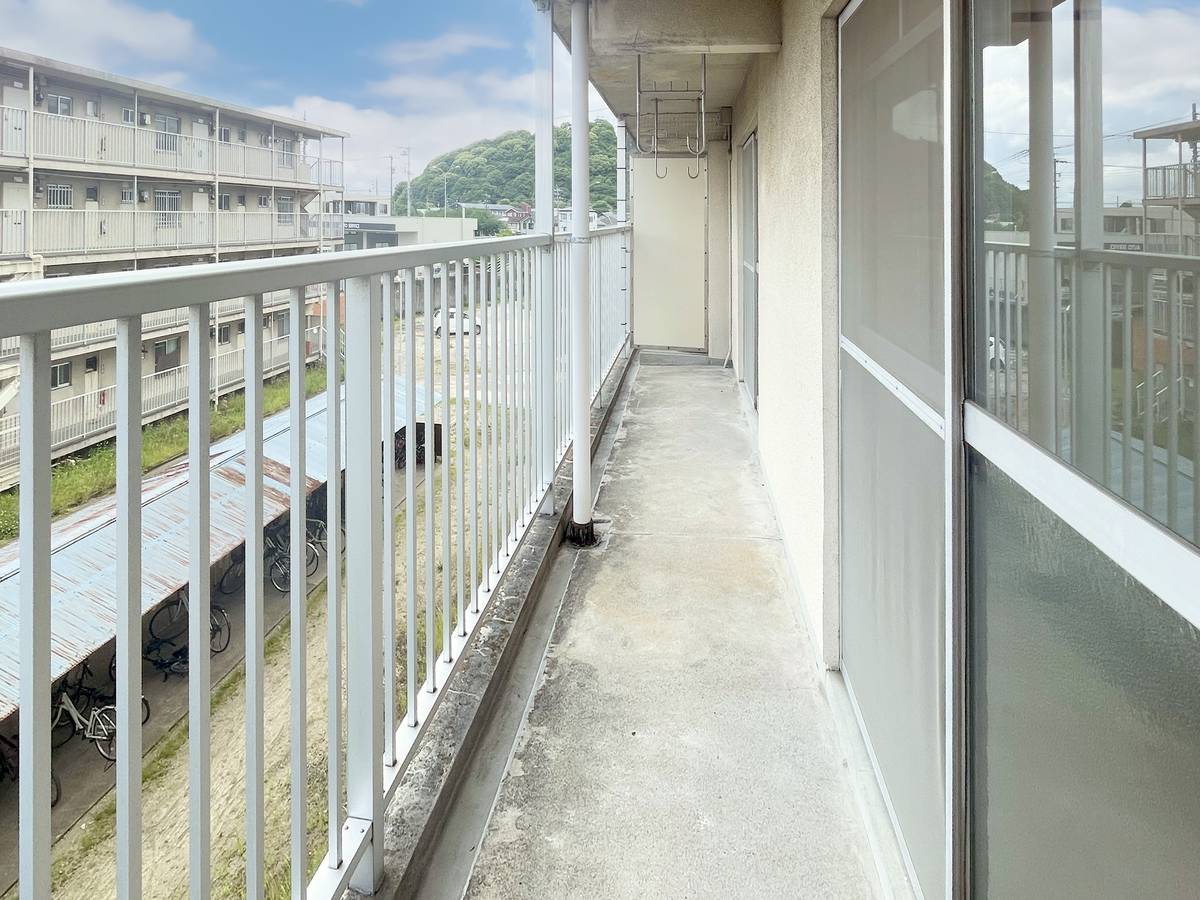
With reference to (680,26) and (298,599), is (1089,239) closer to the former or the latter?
(298,599)

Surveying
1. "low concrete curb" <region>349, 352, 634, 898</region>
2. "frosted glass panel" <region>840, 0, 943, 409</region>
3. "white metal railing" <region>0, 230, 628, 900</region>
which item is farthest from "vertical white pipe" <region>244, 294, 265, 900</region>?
"frosted glass panel" <region>840, 0, 943, 409</region>

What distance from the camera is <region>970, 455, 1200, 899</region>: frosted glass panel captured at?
0.62 metres

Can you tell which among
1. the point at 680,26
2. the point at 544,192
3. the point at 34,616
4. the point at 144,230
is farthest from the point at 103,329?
the point at 680,26

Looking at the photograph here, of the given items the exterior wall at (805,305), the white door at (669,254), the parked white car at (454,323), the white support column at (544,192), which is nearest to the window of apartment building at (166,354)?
the parked white car at (454,323)

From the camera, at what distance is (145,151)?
597mm

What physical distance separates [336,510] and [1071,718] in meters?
0.97

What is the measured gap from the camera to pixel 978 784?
44.8 inches

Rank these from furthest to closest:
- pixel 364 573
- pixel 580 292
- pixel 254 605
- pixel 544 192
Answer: pixel 580 292
pixel 544 192
pixel 364 573
pixel 254 605

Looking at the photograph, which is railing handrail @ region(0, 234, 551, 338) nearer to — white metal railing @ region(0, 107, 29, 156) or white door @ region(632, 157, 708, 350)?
white metal railing @ region(0, 107, 29, 156)

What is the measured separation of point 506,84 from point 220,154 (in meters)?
1.01

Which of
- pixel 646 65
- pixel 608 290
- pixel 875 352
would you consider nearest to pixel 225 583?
pixel 875 352

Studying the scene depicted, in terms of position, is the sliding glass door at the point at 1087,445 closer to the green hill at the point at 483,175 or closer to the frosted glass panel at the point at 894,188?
the frosted glass panel at the point at 894,188

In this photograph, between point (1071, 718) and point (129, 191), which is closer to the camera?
point (129, 191)

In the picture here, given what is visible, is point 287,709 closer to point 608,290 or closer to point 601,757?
point 601,757
